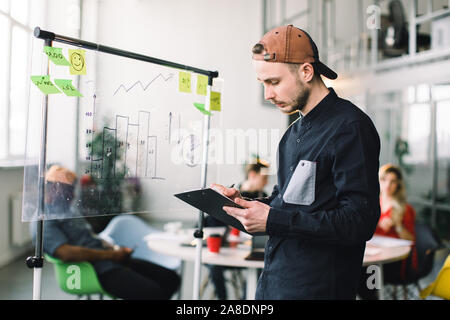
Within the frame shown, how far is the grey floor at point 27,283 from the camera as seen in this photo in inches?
151

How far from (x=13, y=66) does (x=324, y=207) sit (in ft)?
15.8

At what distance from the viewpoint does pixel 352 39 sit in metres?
6.86

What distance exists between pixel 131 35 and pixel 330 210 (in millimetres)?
1883

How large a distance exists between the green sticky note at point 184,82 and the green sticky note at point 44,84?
726 mm

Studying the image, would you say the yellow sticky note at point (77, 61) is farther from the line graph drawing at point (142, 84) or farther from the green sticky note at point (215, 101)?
the green sticky note at point (215, 101)

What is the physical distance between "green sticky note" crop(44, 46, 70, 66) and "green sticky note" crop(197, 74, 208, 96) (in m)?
0.79

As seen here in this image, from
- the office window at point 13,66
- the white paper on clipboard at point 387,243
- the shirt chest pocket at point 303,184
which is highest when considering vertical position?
the office window at point 13,66

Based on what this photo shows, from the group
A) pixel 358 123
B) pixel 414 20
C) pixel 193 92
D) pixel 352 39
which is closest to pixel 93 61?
pixel 193 92

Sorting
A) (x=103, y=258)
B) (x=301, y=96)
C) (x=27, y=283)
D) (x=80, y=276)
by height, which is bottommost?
(x=27, y=283)

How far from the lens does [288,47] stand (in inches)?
51.5

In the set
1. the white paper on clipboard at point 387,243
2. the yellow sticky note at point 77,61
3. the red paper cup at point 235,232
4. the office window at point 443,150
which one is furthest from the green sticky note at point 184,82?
the office window at point 443,150

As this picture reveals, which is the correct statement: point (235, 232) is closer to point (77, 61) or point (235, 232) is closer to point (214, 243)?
point (214, 243)

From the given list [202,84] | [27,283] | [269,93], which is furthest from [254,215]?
[27,283]

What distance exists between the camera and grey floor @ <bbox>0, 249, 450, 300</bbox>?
3828 mm
